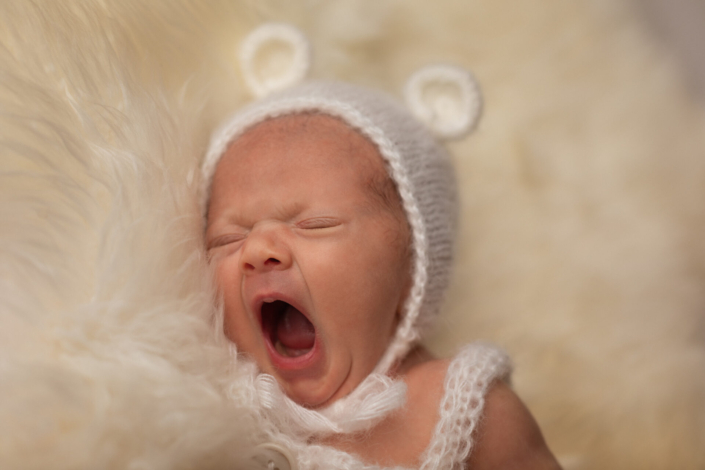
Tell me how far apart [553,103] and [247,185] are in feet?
3.07

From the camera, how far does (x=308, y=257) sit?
1.02 m

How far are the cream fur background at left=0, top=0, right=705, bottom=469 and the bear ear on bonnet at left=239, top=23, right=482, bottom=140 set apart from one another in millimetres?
66

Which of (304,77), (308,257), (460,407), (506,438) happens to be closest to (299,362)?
(308,257)

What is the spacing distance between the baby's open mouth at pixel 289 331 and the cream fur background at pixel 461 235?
0.44 feet

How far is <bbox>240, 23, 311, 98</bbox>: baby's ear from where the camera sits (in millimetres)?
1373

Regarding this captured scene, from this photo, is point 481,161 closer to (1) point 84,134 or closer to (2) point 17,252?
(1) point 84,134

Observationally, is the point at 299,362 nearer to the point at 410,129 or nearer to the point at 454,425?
the point at 454,425

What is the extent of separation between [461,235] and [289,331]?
66 cm

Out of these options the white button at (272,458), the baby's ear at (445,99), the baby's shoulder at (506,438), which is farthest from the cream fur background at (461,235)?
the baby's shoulder at (506,438)

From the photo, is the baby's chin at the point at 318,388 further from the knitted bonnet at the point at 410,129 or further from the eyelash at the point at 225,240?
the eyelash at the point at 225,240

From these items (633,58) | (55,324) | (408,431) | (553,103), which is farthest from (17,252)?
(633,58)

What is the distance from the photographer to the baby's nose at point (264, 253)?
3.27 ft

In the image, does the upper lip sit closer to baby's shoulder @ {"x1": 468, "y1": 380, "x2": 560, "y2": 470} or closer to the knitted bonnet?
the knitted bonnet

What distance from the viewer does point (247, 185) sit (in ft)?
3.60
